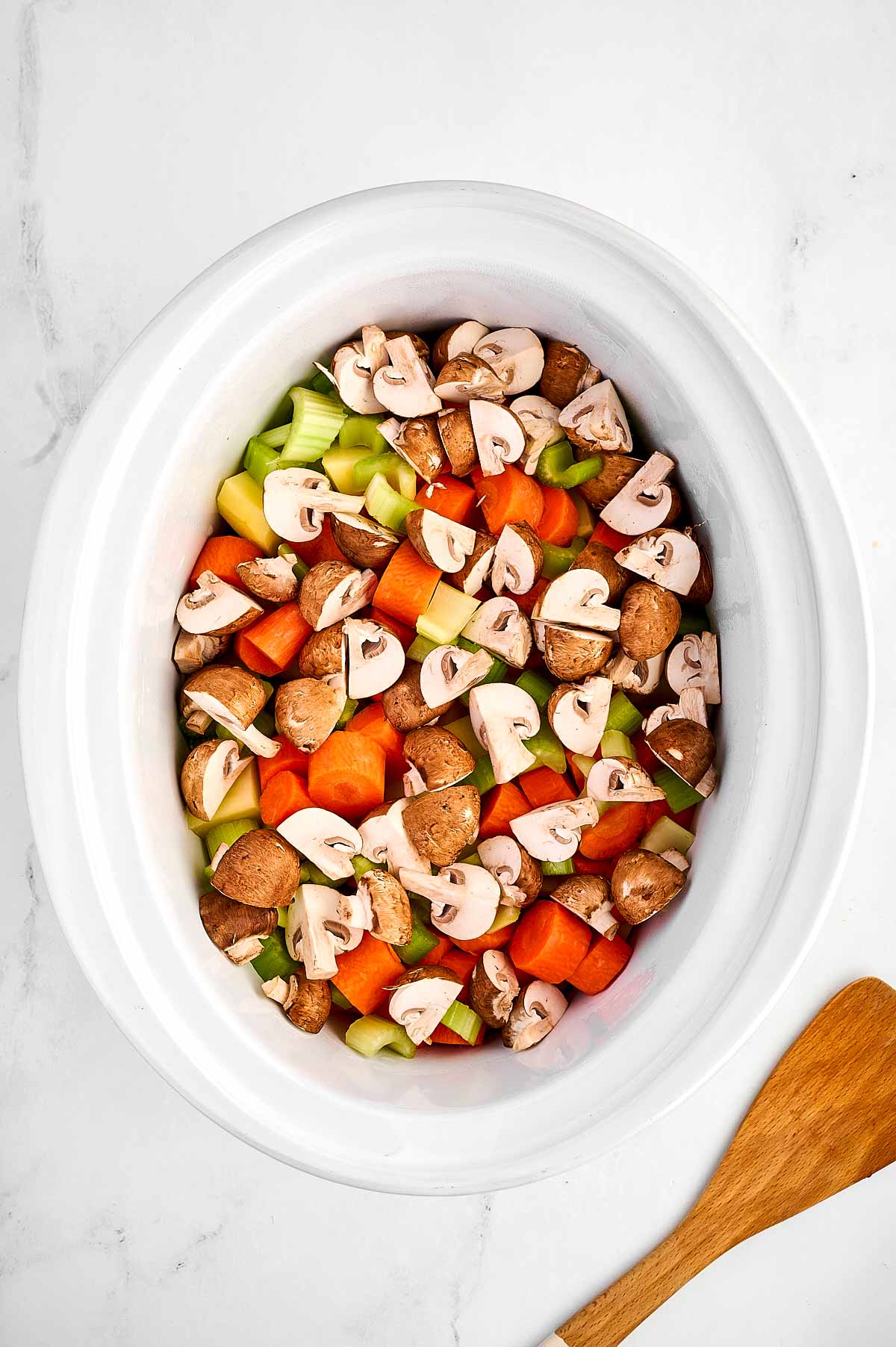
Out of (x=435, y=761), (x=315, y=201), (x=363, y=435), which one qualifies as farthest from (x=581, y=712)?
(x=315, y=201)

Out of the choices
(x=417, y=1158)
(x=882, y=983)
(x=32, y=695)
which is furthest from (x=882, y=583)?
(x=32, y=695)

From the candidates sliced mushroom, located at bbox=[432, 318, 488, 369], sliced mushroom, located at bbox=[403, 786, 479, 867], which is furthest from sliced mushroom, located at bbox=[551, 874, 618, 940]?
sliced mushroom, located at bbox=[432, 318, 488, 369]

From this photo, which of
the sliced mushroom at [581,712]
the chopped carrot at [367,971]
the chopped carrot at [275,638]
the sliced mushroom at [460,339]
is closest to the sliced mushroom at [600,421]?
the sliced mushroom at [460,339]

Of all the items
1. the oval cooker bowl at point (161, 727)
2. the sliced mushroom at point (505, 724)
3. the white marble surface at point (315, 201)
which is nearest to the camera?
the oval cooker bowl at point (161, 727)

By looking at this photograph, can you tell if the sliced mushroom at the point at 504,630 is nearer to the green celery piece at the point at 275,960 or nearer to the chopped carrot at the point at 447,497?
the chopped carrot at the point at 447,497

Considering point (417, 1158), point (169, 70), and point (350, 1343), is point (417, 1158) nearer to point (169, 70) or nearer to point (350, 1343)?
point (350, 1343)

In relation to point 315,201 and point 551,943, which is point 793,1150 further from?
point 315,201
